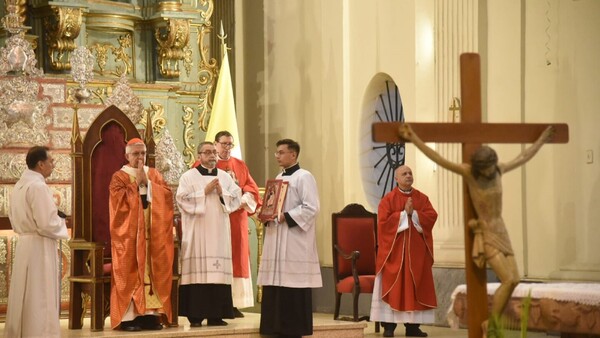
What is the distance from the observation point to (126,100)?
1441 cm

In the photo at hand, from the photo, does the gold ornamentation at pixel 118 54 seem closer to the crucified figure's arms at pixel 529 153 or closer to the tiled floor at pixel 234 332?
the tiled floor at pixel 234 332

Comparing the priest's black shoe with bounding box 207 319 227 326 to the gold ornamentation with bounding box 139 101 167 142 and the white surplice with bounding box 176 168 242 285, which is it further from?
the gold ornamentation with bounding box 139 101 167 142

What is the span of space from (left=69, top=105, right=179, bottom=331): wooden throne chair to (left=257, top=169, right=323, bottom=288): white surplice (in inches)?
36.5

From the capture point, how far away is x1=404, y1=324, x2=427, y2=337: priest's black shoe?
12.9 metres

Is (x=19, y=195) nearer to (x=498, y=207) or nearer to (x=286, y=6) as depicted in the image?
(x=498, y=207)

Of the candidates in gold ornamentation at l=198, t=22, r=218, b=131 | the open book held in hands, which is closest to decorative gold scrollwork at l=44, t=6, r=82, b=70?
gold ornamentation at l=198, t=22, r=218, b=131

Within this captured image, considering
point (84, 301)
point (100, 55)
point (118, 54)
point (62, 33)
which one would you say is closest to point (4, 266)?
point (84, 301)

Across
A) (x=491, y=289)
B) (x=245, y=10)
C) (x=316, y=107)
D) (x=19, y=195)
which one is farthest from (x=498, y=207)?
(x=245, y=10)

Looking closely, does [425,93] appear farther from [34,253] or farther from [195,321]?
[34,253]

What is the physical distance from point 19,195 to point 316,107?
659 cm

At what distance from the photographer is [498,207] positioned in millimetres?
6527

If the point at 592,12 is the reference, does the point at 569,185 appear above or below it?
below

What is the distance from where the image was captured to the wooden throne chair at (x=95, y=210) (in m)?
11.7

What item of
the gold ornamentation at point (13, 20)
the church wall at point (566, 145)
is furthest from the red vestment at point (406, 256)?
the gold ornamentation at point (13, 20)
